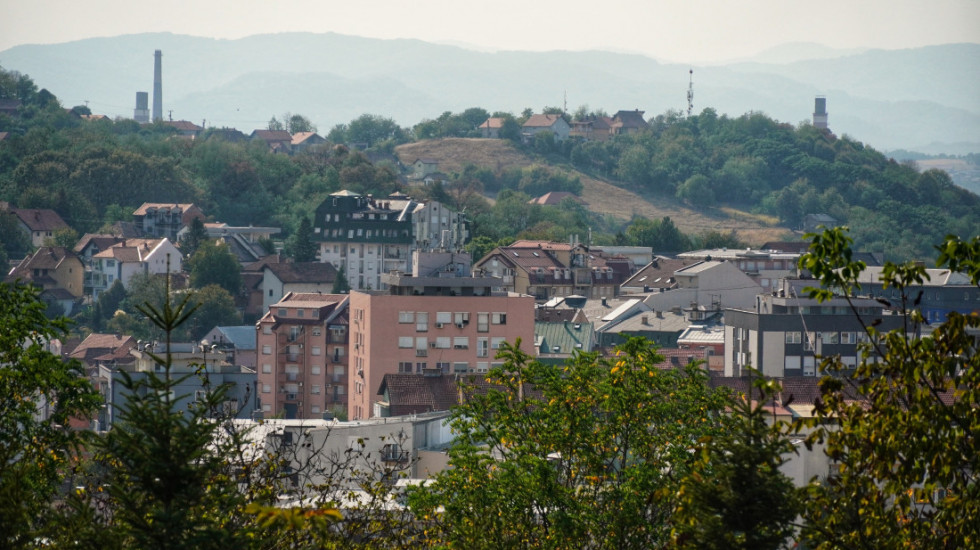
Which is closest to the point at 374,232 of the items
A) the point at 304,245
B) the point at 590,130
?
the point at 304,245

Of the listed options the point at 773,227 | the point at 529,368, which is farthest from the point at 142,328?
the point at 773,227

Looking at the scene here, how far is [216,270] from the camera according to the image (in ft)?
270

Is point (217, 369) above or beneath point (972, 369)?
beneath

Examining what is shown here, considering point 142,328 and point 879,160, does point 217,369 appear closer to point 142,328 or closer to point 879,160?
point 142,328

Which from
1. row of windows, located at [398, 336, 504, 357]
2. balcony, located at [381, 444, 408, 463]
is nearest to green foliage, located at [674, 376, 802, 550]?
balcony, located at [381, 444, 408, 463]

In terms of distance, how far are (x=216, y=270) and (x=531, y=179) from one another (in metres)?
66.8

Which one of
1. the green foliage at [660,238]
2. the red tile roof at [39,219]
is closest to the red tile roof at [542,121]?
the green foliage at [660,238]

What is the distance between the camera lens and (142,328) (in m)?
74.0

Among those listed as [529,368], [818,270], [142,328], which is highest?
[818,270]

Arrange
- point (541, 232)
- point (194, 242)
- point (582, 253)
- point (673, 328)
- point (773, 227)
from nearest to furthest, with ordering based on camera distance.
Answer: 1. point (673, 328)
2. point (582, 253)
3. point (194, 242)
4. point (541, 232)
5. point (773, 227)

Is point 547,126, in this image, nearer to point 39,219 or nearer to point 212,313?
point 39,219

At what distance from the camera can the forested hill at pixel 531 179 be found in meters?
107

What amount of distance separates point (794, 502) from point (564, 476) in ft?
22.5

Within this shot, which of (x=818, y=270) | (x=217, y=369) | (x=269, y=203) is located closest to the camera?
(x=818, y=270)
